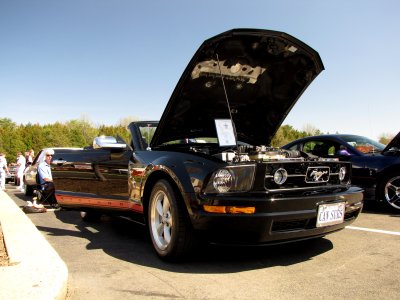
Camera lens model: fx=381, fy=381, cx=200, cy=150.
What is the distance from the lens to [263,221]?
291 centimetres

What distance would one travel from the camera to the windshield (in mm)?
6781

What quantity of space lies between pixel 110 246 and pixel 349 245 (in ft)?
8.32

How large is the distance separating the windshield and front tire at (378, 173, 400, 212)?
2.41ft

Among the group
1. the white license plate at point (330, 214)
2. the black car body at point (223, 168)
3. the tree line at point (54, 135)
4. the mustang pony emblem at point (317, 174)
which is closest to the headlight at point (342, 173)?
the black car body at point (223, 168)

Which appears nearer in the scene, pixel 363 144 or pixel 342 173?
pixel 342 173

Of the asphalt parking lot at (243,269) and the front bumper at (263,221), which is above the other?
the front bumper at (263,221)

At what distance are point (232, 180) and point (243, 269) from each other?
79 cm

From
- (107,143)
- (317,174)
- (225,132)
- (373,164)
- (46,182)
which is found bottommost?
(46,182)

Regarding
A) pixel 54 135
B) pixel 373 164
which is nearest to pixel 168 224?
pixel 373 164

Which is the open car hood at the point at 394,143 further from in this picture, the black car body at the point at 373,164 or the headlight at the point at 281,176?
the headlight at the point at 281,176

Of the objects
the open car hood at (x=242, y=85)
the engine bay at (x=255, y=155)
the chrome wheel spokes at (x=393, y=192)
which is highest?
the open car hood at (x=242, y=85)

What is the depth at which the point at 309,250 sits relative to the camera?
12.2 ft

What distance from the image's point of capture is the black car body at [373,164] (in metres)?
6.14

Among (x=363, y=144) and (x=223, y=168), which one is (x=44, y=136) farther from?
(x=223, y=168)
